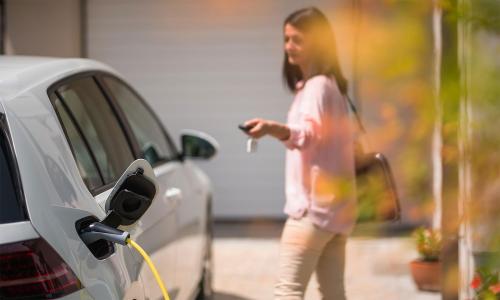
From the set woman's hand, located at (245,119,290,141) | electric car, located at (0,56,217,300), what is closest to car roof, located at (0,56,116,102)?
electric car, located at (0,56,217,300)

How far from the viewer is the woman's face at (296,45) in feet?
14.7

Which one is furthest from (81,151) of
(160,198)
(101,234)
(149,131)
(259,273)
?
(259,273)

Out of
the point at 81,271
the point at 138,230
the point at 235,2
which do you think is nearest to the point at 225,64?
the point at 235,2

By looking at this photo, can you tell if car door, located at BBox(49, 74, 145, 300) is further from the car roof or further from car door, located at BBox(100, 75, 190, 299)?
car door, located at BBox(100, 75, 190, 299)

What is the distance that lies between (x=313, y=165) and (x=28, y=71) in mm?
1477

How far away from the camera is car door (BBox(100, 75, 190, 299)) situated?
3777 millimetres

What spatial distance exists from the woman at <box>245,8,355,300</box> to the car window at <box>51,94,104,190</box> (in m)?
0.84


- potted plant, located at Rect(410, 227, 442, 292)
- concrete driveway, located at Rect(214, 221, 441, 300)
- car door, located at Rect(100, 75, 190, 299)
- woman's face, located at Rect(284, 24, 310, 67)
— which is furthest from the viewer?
potted plant, located at Rect(410, 227, 442, 292)

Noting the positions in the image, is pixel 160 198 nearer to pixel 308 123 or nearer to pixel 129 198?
pixel 308 123

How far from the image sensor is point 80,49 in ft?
38.2

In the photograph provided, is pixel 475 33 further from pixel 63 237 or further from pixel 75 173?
pixel 75 173

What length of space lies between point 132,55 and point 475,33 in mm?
10359

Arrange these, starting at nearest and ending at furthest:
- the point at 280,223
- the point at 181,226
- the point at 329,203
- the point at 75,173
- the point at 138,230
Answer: the point at 75,173
the point at 138,230
the point at 329,203
the point at 181,226
the point at 280,223

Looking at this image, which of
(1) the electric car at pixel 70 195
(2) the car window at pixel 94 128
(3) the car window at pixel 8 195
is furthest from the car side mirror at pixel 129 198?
(2) the car window at pixel 94 128
